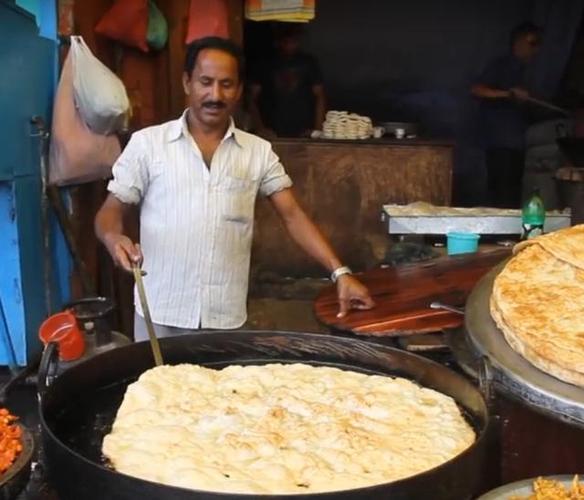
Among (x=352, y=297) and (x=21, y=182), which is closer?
(x=352, y=297)

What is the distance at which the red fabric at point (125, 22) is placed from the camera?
18.2 ft

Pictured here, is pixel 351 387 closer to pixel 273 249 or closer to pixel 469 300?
pixel 469 300

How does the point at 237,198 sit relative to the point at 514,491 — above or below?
above

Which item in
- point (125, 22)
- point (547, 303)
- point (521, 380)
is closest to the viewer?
point (521, 380)

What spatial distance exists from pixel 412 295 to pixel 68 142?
2.63 meters

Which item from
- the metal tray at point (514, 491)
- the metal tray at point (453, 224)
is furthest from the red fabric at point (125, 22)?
the metal tray at point (514, 491)

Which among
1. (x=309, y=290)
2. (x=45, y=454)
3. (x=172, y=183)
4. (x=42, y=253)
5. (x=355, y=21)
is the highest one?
(x=355, y=21)

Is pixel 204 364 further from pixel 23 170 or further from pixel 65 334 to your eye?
pixel 23 170

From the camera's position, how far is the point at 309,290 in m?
7.02

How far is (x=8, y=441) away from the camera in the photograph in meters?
1.87

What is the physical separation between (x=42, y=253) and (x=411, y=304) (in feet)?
9.01

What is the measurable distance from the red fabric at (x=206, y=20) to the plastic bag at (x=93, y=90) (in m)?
1.53

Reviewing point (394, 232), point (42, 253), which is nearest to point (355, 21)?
point (394, 232)

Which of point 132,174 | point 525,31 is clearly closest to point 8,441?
point 132,174
